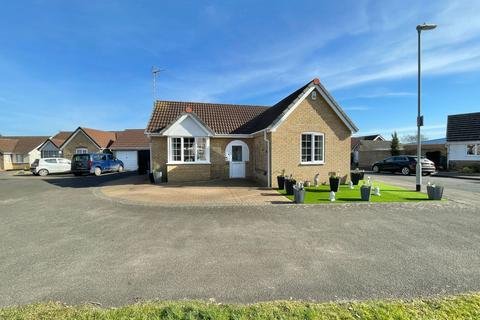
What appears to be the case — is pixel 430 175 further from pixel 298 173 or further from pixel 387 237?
pixel 387 237

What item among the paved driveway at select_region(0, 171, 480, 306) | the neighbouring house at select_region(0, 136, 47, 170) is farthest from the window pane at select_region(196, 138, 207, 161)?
the neighbouring house at select_region(0, 136, 47, 170)

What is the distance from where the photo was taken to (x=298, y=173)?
13.7 metres

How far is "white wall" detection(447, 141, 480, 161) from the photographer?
→ 23.8 metres

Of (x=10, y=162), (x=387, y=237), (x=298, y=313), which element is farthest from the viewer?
(x=10, y=162)

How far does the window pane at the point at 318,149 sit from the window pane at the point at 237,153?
5.27 metres

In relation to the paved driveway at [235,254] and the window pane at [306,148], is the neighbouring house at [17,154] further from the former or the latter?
the window pane at [306,148]

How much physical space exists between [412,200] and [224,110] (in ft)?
45.4

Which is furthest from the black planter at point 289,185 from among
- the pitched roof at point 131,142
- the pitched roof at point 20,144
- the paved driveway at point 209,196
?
the pitched roof at point 20,144

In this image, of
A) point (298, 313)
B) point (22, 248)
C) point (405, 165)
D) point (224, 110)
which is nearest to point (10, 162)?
point (224, 110)

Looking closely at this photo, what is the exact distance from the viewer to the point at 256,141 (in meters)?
16.1

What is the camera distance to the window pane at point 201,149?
52.1ft

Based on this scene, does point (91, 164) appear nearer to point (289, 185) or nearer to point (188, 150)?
point (188, 150)

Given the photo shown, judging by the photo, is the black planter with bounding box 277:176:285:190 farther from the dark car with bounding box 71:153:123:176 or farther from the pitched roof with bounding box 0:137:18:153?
the pitched roof with bounding box 0:137:18:153

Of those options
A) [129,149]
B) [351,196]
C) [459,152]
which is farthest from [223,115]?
[459,152]
